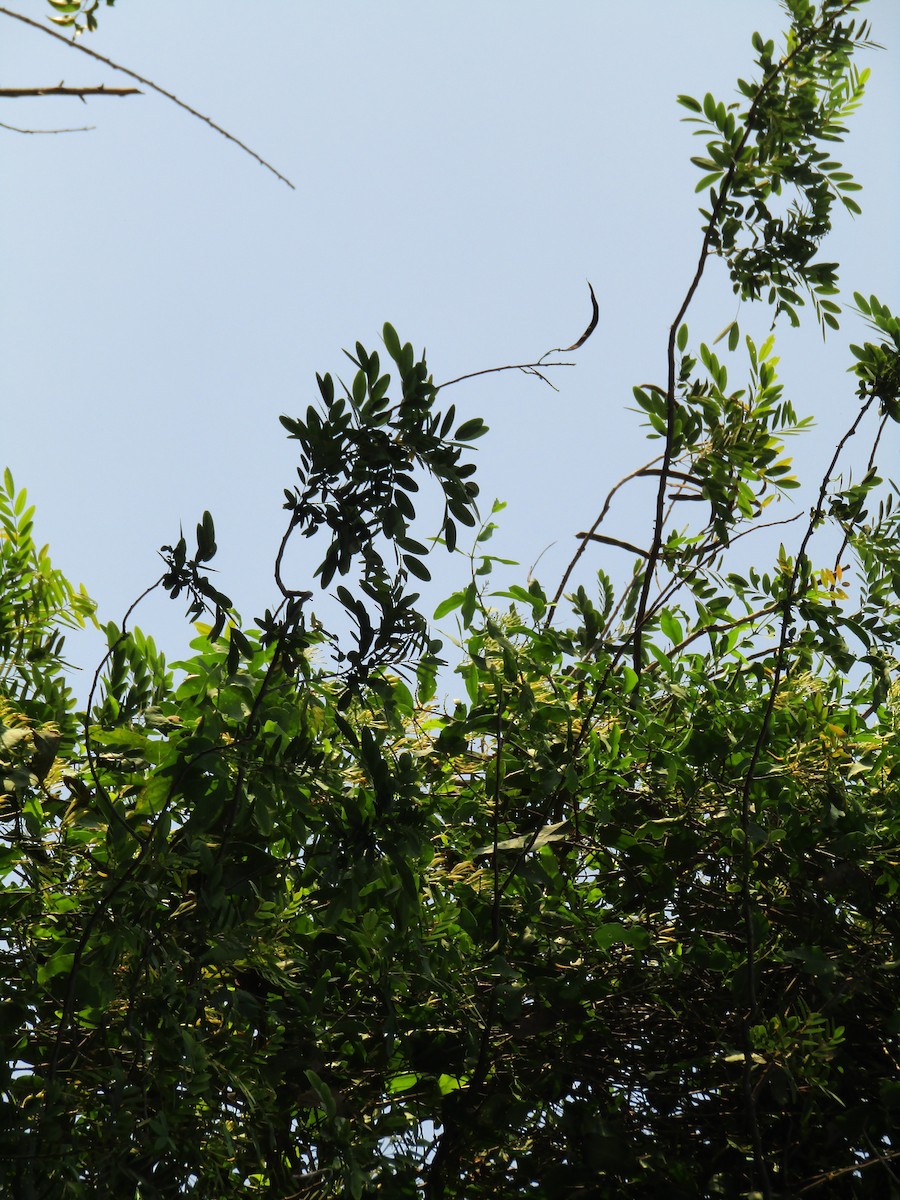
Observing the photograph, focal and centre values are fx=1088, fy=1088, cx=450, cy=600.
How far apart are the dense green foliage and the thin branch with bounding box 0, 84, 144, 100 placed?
19.5 inches

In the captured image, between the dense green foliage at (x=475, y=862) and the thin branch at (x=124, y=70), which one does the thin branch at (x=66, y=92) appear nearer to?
the thin branch at (x=124, y=70)

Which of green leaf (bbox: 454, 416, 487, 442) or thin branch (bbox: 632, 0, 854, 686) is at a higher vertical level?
thin branch (bbox: 632, 0, 854, 686)

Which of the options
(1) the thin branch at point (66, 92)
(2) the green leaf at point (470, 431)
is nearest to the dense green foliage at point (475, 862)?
(2) the green leaf at point (470, 431)

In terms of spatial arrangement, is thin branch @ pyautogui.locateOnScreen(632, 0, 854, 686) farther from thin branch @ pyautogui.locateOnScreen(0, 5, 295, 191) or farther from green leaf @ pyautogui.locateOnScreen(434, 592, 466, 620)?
thin branch @ pyautogui.locateOnScreen(0, 5, 295, 191)

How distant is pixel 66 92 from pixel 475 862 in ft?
3.82

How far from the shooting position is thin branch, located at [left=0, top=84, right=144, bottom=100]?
0.80 meters

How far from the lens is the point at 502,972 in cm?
142

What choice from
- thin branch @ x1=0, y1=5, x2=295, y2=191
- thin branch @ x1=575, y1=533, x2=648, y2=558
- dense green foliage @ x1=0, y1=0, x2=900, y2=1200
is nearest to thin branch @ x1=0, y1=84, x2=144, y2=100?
thin branch @ x1=0, y1=5, x2=295, y2=191

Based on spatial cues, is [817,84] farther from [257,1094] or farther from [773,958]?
[257,1094]

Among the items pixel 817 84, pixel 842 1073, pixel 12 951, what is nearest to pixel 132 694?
pixel 12 951

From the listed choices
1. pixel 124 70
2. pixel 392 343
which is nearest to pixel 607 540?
pixel 392 343

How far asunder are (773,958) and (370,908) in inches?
22.1

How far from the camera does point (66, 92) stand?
0.82 m

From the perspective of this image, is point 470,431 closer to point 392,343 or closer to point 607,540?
point 392,343
